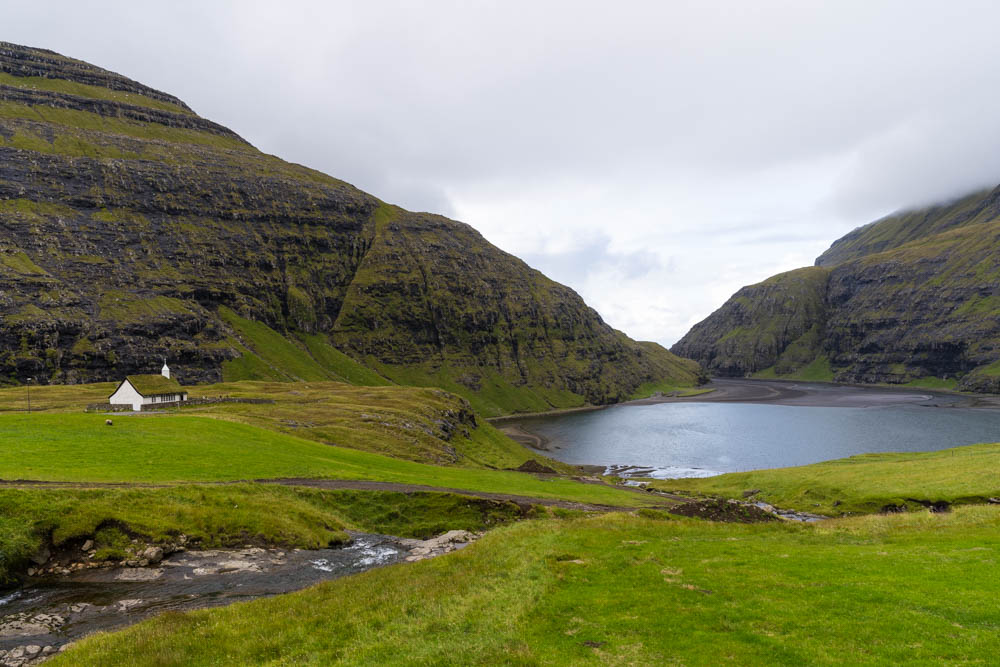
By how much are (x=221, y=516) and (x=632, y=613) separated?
2721 centimetres

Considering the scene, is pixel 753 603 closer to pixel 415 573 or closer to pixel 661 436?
pixel 415 573

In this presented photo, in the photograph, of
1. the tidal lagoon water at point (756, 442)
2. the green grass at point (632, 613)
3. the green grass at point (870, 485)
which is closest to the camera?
the green grass at point (632, 613)

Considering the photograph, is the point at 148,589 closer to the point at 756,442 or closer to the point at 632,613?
the point at 632,613

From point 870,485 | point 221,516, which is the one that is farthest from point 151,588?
point 870,485

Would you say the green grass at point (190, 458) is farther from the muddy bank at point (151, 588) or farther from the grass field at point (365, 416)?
the muddy bank at point (151, 588)

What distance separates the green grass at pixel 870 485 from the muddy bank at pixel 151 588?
54.5 metres

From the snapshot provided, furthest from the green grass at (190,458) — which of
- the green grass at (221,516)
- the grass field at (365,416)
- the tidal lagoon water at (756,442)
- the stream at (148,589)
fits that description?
the tidal lagoon water at (756,442)

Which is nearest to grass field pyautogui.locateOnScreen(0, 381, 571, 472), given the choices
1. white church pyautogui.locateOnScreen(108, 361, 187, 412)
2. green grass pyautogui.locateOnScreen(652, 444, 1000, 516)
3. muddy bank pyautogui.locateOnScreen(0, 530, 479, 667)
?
white church pyautogui.locateOnScreen(108, 361, 187, 412)

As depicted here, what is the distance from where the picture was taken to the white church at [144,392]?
286ft

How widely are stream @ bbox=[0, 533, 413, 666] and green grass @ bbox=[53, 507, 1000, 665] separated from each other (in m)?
3.11

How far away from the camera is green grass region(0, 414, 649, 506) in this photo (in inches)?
1654

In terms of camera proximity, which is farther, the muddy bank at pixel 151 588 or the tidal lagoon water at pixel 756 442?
the tidal lagoon water at pixel 756 442

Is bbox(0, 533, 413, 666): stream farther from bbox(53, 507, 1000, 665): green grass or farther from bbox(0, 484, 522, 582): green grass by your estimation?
bbox(53, 507, 1000, 665): green grass

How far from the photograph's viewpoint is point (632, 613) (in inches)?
726
